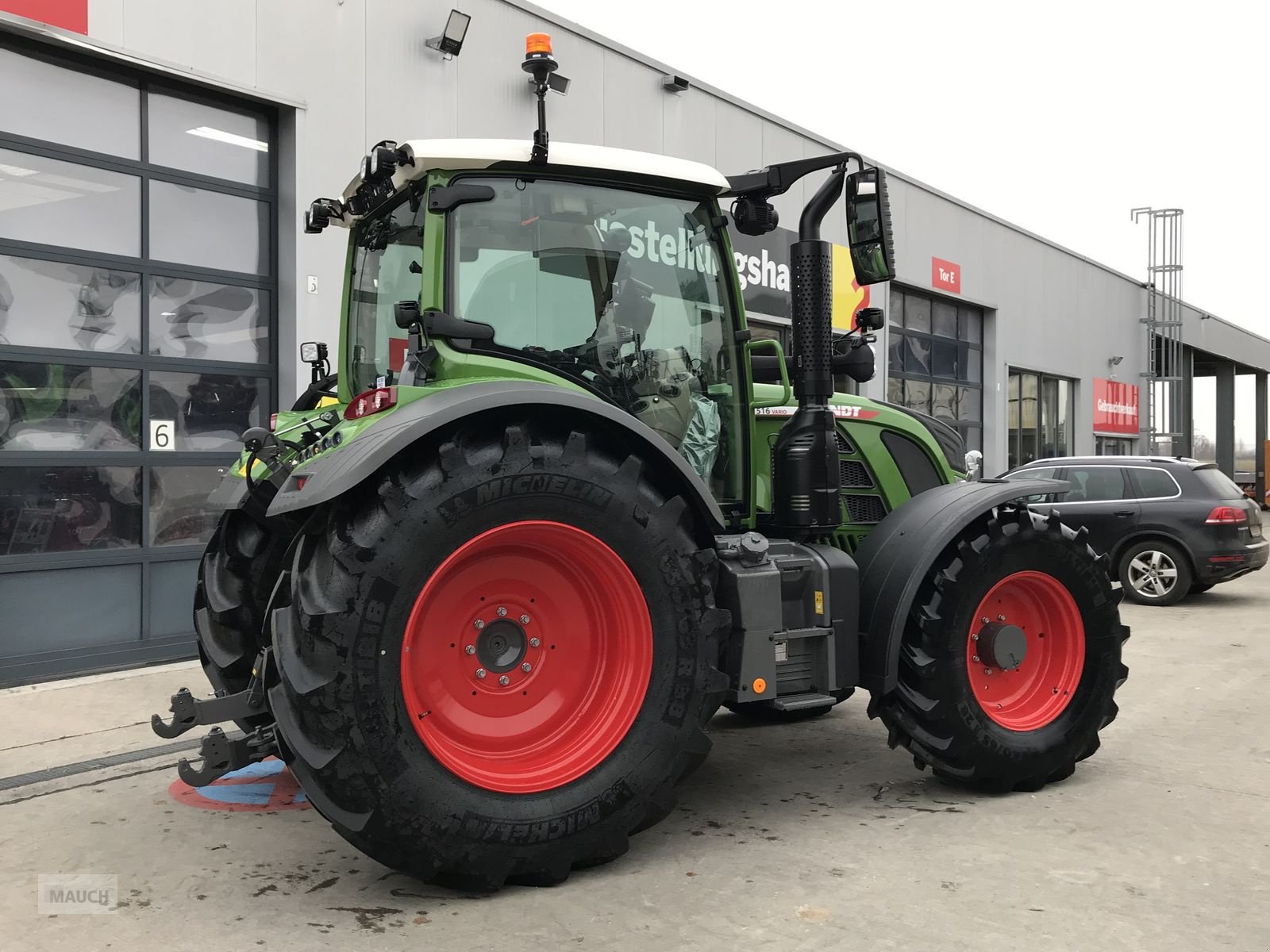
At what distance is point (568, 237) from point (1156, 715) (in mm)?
4574

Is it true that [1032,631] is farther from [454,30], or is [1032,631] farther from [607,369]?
[454,30]

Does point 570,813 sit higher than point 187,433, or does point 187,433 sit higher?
point 187,433

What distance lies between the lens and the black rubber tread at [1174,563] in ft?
38.0

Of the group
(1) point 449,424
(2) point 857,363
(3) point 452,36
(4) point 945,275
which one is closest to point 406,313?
(1) point 449,424

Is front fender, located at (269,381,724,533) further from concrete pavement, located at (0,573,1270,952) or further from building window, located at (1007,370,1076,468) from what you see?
building window, located at (1007,370,1076,468)

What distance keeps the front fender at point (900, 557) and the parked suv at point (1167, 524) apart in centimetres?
750

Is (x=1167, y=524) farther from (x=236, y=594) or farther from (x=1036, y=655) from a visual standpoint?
(x=236, y=594)

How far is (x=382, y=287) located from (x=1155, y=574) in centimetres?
992

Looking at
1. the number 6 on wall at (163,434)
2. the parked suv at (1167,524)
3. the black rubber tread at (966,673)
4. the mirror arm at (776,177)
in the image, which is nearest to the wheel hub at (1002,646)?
the black rubber tread at (966,673)

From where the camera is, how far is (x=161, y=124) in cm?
781

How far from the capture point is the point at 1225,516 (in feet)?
37.8

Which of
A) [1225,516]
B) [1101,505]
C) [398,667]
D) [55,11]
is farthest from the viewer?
[1101,505]

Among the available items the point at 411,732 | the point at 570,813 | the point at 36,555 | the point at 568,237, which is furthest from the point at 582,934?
the point at 36,555

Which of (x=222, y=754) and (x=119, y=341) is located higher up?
(x=119, y=341)
